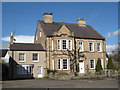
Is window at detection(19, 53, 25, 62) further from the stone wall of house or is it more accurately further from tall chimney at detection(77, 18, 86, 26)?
tall chimney at detection(77, 18, 86, 26)

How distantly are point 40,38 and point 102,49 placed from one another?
13.3m

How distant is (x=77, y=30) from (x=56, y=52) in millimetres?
8413

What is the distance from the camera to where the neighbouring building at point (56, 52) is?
35.8 meters

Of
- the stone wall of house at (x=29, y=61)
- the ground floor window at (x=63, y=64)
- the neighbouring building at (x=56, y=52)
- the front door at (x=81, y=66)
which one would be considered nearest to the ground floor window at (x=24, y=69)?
the neighbouring building at (x=56, y=52)

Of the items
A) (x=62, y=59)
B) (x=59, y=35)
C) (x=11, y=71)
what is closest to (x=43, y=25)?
(x=59, y=35)

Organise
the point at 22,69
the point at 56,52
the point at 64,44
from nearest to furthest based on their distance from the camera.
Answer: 1. the point at 22,69
2. the point at 56,52
3. the point at 64,44

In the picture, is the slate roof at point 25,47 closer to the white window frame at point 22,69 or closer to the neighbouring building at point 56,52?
the neighbouring building at point 56,52

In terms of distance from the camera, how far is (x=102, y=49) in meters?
41.7

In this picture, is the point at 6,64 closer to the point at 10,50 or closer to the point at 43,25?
the point at 10,50

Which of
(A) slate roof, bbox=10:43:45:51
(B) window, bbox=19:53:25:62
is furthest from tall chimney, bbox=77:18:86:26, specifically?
(B) window, bbox=19:53:25:62

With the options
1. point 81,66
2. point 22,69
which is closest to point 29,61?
point 22,69

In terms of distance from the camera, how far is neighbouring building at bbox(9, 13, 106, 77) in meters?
35.8

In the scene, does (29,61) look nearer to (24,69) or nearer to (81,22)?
(24,69)

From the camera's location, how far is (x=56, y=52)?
120 feet
